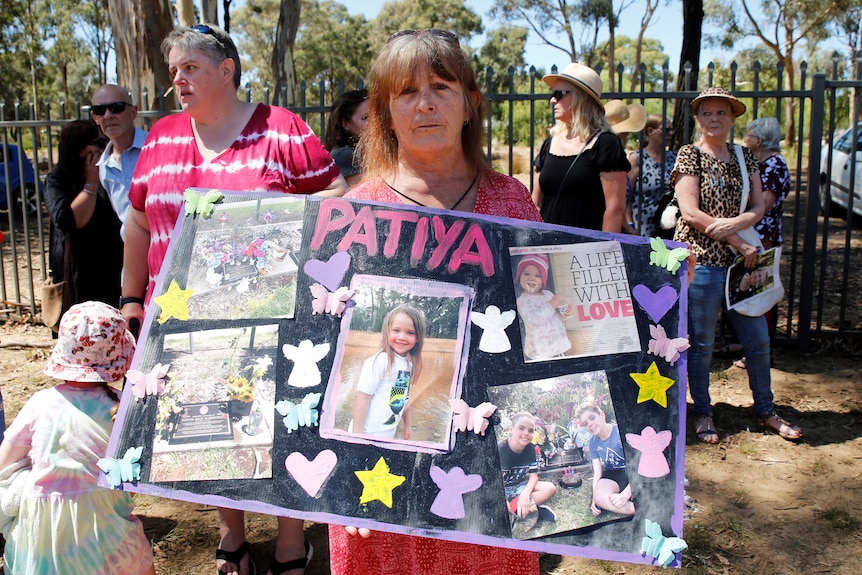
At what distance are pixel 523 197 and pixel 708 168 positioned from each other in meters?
2.62

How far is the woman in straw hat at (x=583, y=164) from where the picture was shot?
162 inches

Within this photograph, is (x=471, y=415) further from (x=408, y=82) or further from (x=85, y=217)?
(x=85, y=217)

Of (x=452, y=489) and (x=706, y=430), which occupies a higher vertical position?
(x=452, y=489)

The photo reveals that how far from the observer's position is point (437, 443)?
1.67 meters

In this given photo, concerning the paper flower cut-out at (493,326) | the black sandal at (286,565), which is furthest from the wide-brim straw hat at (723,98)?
the black sandal at (286,565)

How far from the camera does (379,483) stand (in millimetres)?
1646

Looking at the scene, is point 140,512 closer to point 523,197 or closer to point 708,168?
point 523,197

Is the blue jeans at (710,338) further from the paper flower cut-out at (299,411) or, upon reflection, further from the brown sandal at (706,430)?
the paper flower cut-out at (299,411)

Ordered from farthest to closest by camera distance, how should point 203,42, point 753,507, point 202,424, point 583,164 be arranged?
point 583,164 < point 753,507 < point 203,42 < point 202,424

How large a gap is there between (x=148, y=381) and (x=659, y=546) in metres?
1.22

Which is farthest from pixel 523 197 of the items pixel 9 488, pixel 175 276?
pixel 9 488

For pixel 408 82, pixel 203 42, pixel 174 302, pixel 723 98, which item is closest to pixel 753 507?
pixel 723 98

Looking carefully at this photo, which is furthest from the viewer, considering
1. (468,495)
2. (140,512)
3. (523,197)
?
(140,512)

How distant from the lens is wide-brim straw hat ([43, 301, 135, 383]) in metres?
2.36
